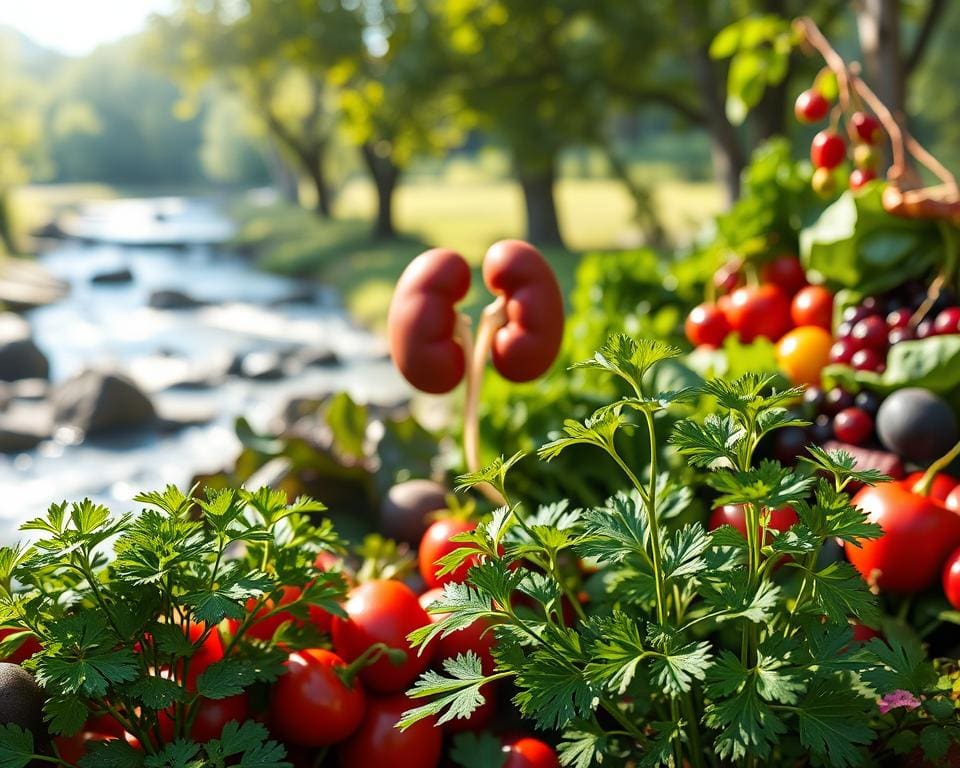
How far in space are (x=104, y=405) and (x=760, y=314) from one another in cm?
595

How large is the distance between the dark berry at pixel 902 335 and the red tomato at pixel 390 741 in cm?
123

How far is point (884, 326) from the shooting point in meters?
1.96

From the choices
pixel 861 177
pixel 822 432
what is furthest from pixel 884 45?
pixel 822 432

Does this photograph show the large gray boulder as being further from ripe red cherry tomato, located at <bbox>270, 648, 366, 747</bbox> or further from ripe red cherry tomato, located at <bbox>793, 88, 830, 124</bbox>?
ripe red cherry tomato, located at <bbox>270, 648, 366, 747</bbox>

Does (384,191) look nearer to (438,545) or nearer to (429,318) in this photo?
(429,318)

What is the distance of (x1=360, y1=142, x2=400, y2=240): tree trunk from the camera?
1803cm

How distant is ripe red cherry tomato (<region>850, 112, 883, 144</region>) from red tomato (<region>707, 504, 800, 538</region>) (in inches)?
42.8

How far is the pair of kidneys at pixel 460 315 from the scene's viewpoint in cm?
167

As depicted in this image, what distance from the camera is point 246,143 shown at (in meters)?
57.3

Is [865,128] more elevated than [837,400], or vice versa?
[865,128]

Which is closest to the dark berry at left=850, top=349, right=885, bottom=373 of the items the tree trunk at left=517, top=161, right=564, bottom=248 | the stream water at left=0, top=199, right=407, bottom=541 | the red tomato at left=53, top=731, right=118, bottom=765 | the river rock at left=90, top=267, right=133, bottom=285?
the red tomato at left=53, top=731, right=118, bottom=765

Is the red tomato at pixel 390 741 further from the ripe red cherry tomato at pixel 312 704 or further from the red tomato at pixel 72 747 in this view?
the red tomato at pixel 72 747

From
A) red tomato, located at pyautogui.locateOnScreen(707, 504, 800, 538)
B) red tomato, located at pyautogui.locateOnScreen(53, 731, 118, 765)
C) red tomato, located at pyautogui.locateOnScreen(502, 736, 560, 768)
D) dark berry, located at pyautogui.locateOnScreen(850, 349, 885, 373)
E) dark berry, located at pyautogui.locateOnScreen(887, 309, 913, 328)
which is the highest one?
dark berry, located at pyautogui.locateOnScreen(887, 309, 913, 328)

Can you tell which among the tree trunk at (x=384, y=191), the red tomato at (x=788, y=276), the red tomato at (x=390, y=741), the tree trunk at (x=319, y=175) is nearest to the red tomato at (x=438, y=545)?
the red tomato at (x=390, y=741)
